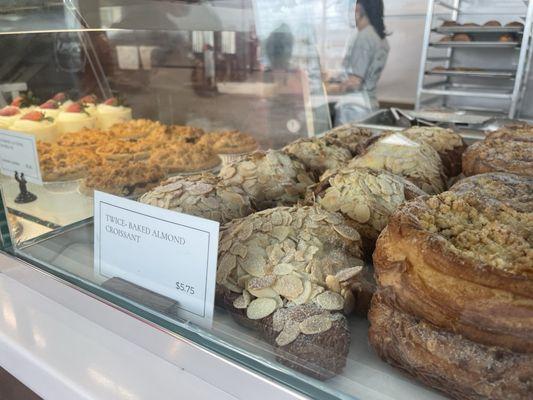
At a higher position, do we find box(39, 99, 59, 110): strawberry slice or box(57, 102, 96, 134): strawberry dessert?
box(39, 99, 59, 110): strawberry slice

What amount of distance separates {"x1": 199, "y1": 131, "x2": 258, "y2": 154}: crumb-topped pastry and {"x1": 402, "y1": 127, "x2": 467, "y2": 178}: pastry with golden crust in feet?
2.72

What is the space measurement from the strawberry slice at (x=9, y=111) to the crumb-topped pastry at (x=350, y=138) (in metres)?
1.06

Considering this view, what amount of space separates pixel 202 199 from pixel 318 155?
1.18ft

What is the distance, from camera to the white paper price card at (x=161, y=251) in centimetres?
55

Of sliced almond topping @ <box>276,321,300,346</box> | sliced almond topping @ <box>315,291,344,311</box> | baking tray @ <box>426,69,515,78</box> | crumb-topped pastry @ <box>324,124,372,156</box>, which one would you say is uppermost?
A: baking tray @ <box>426,69,515,78</box>

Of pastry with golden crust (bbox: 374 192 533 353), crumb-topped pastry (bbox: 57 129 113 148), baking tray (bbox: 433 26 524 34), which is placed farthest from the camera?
baking tray (bbox: 433 26 524 34)

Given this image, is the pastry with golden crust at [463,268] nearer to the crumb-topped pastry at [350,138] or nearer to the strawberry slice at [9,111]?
the crumb-topped pastry at [350,138]

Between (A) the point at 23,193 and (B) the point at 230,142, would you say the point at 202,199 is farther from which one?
(B) the point at 230,142

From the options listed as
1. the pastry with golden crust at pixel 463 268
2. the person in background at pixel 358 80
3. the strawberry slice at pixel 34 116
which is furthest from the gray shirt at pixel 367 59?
the pastry with golden crust at pixel 463 268

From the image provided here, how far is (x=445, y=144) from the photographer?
108 cm

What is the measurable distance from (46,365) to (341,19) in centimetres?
142

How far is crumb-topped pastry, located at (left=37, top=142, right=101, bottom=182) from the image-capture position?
136cm

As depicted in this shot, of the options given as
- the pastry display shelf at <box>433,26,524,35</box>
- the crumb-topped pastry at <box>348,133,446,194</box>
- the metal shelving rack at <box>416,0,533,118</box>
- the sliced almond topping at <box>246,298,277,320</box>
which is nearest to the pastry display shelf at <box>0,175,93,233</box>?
the sliced almond topping at <box>246,298,277,320</box>

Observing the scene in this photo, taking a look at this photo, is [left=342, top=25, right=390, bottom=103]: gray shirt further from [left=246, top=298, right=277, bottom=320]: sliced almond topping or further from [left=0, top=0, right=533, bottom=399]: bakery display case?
[left=246, top=298, right=277, bottom=320]: sliced almond topping
